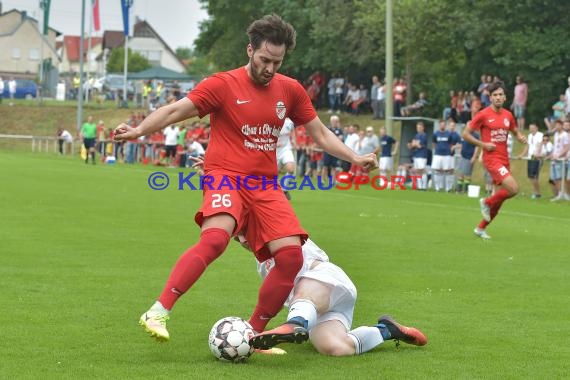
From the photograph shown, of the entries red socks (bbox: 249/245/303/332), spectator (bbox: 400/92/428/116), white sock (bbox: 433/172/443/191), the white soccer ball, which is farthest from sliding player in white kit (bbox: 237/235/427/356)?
spectator (bbox: 400/92/428/116)

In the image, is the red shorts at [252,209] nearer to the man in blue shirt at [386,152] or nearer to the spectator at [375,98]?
the man in blue shirt at [386,152]

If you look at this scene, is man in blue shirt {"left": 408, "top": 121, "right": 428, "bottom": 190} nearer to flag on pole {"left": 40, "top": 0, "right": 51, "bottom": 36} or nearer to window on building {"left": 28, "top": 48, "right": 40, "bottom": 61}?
flag on pole {"left": 40, "top": 0, "right": 51, "bottom": 36}

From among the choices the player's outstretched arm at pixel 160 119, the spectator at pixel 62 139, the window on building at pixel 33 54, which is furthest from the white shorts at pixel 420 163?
the window on building at pixel 33 54

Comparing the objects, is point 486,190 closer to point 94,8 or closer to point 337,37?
point 337,37

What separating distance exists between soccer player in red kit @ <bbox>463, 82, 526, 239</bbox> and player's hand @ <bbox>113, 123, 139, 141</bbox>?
10.4 m

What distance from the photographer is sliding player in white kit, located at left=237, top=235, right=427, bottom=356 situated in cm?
782

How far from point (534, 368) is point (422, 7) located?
39468 millimetres

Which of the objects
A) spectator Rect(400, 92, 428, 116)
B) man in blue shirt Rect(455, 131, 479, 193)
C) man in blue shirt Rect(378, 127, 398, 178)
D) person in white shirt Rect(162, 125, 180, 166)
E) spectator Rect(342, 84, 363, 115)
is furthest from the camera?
spectator Rect(342, 84, 363, 115)

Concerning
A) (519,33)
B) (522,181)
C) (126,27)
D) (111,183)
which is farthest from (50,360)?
(126,27)

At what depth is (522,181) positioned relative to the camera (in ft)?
111

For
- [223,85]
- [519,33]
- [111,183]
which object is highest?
[519,33]

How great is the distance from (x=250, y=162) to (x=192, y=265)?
95cm

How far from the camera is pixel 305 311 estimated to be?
7.53 m

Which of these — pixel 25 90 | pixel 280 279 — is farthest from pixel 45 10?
pixel 280 279
